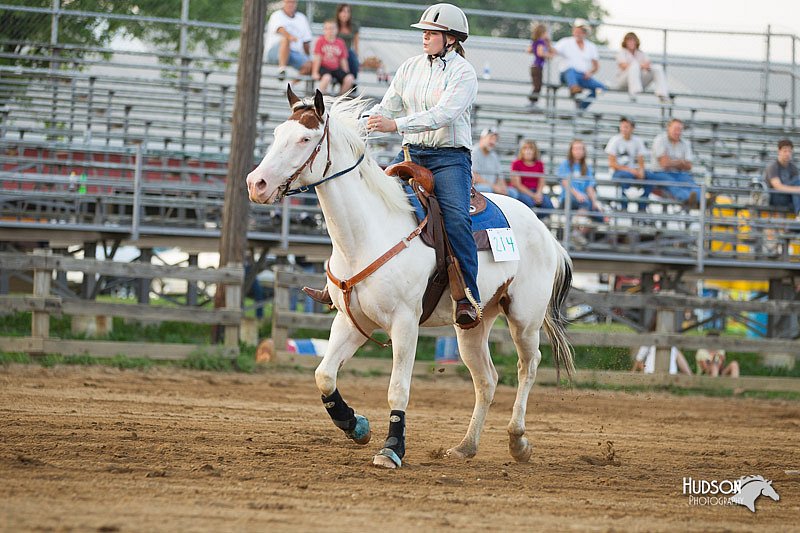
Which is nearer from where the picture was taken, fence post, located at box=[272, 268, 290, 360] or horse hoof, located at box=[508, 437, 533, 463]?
horse hoof, located at box=[508, 437, 533, 463]

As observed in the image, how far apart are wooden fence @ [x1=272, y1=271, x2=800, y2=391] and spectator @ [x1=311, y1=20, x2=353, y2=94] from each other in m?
4.38

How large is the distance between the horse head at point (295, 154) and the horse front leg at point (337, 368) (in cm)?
105

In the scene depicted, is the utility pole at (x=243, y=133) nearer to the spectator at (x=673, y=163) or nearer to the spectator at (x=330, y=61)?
the spectator at (x=330, y=61)

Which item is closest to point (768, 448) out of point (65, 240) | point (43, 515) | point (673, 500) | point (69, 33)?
point (673, 500)

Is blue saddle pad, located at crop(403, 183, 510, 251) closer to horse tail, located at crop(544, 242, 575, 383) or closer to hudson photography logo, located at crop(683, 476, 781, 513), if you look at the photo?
horse tail, located at crop(544, 242, 575, 383)

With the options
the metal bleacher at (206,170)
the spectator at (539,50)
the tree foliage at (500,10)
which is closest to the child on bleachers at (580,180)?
the metal bleacher at (206,170)

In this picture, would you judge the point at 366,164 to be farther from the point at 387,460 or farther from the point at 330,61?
the point at 330,61

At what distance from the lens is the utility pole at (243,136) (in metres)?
14.8

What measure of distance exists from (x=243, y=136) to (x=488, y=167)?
3.71 m

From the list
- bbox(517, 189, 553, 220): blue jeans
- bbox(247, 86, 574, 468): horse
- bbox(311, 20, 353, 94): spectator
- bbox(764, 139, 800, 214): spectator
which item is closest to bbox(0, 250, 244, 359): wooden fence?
bbox(311, 20, 353, 94): spectator

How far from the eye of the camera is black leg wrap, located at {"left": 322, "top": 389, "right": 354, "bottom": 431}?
7305 mm

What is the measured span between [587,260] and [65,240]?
8.41 metres

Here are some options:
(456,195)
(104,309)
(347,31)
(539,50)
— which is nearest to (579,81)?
(539,50)

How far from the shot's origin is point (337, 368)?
23.9 feet
